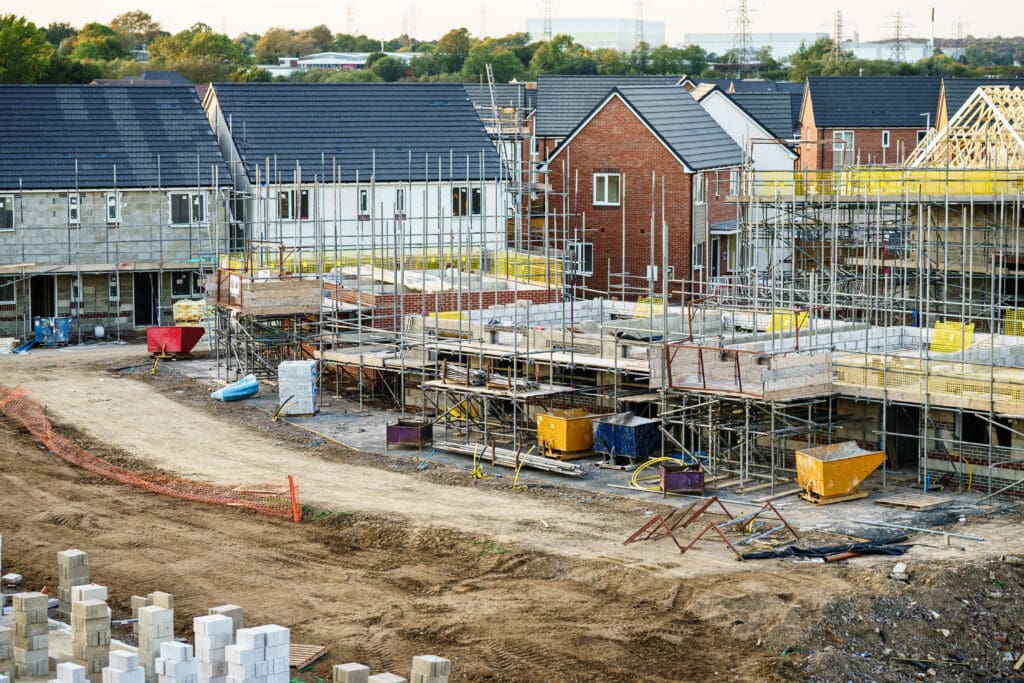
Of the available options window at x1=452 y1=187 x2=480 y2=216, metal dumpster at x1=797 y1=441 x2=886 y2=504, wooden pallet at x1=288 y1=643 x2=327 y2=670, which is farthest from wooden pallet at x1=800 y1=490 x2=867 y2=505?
window at x1=452 y1=187 x2=480 y2=216

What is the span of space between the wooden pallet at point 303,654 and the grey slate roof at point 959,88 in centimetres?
5359

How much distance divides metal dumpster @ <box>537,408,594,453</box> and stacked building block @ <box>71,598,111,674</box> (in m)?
12.1

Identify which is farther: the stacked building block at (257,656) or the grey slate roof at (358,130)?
the grey slate roof at (358,130)

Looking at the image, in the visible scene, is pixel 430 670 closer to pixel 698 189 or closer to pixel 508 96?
pixel 698 189

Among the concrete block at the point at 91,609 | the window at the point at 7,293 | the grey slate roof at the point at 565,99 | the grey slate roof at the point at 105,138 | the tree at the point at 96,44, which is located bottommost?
the concrete block at the point at 91,609

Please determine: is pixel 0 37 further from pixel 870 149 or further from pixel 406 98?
pixel 870 149

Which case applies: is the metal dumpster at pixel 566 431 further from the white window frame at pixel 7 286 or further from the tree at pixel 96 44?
the tree at pixel 96 44

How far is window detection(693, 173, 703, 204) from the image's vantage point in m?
48.1

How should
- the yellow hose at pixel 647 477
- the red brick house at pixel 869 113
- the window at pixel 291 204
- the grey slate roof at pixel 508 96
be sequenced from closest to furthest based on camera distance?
the yellow hose at pixel 647 477, the window at pixel 291 204, the grey slate roof at pixel 508 96, the red brick house at pixel 869 113

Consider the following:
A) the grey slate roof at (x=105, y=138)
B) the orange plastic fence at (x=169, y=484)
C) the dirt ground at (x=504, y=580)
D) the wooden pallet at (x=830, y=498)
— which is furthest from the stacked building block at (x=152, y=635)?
the grey slate roof at (x=105, y=138)

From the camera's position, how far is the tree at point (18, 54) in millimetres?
66625

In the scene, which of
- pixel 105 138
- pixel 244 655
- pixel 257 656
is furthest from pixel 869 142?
pixel 244 655

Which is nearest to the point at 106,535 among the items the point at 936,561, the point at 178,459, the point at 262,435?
the point at 178,459

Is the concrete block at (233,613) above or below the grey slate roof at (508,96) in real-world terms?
below
